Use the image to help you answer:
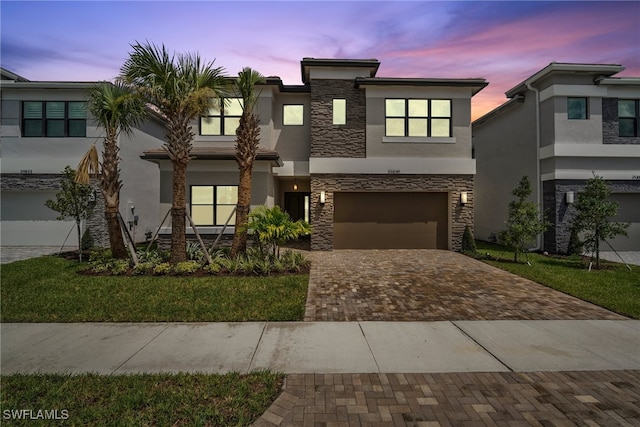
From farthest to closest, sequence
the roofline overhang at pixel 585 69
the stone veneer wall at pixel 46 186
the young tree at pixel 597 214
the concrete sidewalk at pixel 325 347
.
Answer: the stone veneer wall at pixel 46 186, the roofline overhang at pixel 585 69, the young tree at pixel 597 214, the concrete sidewalk at pixel 325 347

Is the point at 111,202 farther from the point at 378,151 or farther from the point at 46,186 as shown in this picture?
the point at 378,151

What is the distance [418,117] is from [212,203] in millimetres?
10187

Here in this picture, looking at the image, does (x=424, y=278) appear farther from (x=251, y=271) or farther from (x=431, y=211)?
(x=431, y=211)

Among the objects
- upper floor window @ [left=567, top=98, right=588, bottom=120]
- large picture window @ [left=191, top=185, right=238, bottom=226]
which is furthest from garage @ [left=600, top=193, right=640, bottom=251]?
large picture window @ [left=191, top=185, right=238, bottom=226]

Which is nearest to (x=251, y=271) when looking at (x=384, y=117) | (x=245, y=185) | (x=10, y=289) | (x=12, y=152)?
(x=245, y=185)

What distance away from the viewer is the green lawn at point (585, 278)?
24.0ft

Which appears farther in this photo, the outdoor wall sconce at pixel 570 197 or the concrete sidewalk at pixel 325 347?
the outdoor wall sconce at pixel 570 197

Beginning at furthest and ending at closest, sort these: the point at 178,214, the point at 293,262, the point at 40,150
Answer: the point at 40,150 < the point at 293,262 < the point at 178,214

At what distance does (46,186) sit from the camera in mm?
15969

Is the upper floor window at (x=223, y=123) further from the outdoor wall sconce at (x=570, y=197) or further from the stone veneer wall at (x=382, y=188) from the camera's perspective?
the outdoor wall sconce at (x=570, y=197)

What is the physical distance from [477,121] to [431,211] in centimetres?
932

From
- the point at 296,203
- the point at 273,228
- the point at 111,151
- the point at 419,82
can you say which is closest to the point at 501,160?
the point at 419,82

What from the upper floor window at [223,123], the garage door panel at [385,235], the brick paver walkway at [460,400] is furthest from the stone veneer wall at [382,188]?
the brick paver walkway at [460,400]

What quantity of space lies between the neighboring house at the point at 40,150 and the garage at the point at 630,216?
78.4ft
